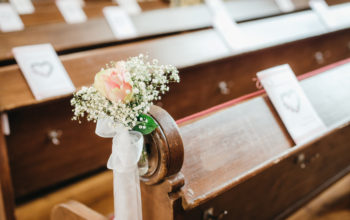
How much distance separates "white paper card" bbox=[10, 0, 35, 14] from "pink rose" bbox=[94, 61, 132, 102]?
7.45 ft

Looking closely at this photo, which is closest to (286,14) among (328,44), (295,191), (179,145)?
(328,44)

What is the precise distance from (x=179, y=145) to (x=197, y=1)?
3.43 meters

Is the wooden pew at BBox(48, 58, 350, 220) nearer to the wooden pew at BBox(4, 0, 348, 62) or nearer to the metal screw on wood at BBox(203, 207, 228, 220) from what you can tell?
the metal screw on wood at BBox(203, 207, 228, 220)

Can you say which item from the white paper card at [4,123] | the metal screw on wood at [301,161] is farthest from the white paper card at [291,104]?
the white paper card at [4,123]

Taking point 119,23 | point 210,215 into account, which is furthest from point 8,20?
point 210,215

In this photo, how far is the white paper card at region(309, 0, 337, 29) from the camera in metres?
2.98

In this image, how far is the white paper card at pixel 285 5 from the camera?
309 centimetres

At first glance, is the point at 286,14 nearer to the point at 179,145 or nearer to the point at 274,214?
the point at 274,214

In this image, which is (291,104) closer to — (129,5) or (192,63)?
(192,63)

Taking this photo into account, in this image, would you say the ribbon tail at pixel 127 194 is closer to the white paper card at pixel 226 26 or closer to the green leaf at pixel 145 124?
the green leaf at pixel 145 124

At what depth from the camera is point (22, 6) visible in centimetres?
277

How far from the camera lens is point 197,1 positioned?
12.9 feet

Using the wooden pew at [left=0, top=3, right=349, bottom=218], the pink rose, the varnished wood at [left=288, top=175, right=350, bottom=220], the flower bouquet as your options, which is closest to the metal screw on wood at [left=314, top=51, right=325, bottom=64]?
the wooden pew at [left=0, top=3, right=349, bottom=218]

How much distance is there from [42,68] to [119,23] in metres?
0.78
